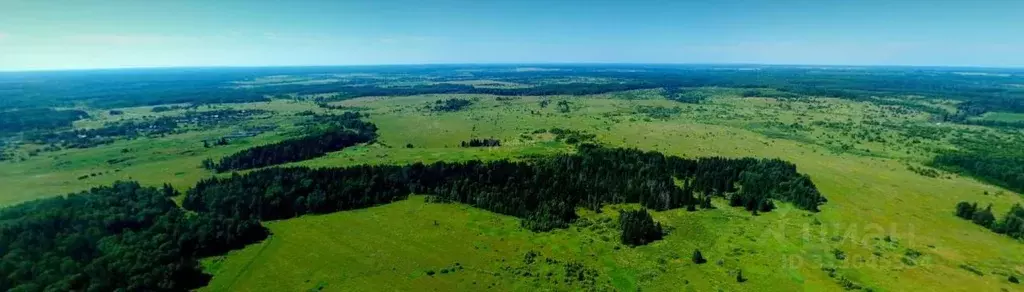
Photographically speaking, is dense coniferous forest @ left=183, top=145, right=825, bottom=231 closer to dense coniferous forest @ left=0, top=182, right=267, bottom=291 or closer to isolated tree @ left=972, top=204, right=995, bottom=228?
dense coniferous forest @ left=0, top=182, right=267, bottom=291

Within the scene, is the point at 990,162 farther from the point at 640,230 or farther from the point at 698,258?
the point at 640,230

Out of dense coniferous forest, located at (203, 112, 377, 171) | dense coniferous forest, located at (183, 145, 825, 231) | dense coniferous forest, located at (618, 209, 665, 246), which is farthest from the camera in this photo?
dense coniferous forest, located at (203, 112, 377, 171)

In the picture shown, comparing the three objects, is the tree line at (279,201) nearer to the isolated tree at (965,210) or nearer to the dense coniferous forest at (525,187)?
the dense coniferous forest at (525,187)

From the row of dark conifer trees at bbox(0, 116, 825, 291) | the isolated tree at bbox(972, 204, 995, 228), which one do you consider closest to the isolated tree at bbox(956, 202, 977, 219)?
the isolated tree at bbox(972, 204, 995, 228)

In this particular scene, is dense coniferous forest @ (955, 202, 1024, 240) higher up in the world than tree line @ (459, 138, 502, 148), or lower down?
lower down

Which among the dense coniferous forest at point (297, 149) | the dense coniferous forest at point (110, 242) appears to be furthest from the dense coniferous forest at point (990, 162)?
the dense coniferous forest at point (297, 149)

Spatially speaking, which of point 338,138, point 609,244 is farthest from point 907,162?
point 338,138

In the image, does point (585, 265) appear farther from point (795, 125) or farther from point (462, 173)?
point (795, 125)
